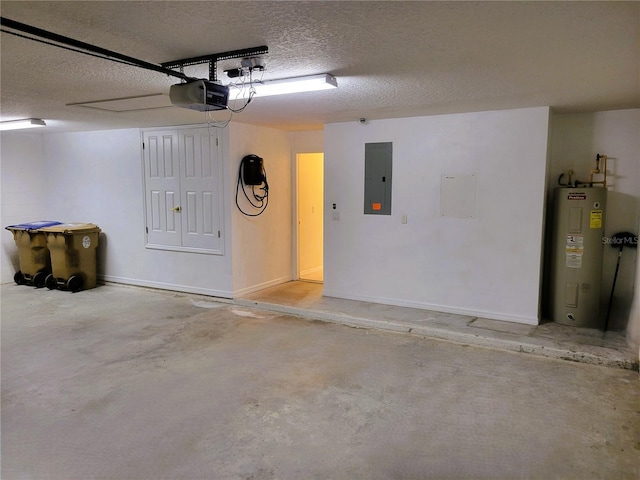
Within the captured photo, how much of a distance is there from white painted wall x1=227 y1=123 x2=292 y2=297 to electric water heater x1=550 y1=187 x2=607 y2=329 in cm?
384

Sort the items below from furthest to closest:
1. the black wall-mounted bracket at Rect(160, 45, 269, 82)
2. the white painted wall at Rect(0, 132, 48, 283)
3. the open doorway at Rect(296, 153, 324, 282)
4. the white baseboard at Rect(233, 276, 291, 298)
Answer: the white painted wall at Rect(0, 132, 48, 283) → the open doorway at Rect(296, 153, 324, 282) → the white baseboard at Rect(233, 276, 291, 298) → the black wall-mounted bracket at Rect(160, 45, 269, 82)

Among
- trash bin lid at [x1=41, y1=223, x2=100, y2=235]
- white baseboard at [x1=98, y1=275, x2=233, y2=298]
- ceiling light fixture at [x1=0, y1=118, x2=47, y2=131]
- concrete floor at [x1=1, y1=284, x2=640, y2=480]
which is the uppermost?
ceiling light fixture at [x1=0, y1=118, x2=47, y2=131]

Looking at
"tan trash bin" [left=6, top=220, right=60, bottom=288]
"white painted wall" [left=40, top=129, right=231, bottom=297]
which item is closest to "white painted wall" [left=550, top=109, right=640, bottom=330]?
"white painted wall" [left=40, top=129, right=231, bottom=297]

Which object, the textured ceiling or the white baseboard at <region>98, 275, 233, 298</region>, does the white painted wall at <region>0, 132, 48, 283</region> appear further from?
the textured ceiling

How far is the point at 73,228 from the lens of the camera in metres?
6.83

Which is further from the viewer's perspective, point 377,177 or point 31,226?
point 31,226

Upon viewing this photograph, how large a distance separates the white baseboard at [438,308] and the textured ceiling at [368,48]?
231cm

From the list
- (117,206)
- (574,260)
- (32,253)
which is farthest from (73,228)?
(574,260)

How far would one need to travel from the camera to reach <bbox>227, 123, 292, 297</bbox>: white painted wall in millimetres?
6133

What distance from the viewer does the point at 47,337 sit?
15.8 ft

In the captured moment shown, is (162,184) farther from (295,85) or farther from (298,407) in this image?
(298,407)

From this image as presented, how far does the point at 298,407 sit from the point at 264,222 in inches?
148

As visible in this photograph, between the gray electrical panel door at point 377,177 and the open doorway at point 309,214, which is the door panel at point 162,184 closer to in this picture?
the open doorway at point 309,214

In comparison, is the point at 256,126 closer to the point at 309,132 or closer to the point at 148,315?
the point at 309,132
